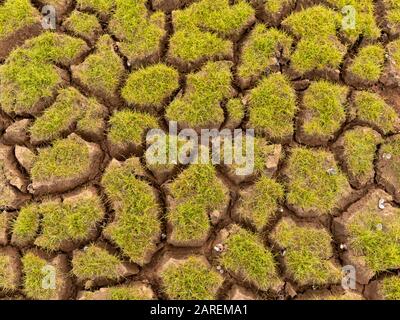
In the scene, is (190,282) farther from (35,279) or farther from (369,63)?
(369,63)

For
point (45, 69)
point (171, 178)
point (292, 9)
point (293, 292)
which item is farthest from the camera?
point (292, 9)

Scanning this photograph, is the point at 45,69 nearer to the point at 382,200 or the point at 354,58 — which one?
the point at 354,58

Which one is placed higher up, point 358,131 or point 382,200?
point 358,131

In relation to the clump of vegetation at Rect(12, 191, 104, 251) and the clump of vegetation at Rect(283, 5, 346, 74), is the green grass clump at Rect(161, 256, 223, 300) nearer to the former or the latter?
the clump of vegetation at Rect(12, 191, 104, 251)

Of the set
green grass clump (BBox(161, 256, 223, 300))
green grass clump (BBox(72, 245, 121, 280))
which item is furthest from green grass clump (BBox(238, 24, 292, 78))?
green grass clump (BBox(72, 245, 121, 280))

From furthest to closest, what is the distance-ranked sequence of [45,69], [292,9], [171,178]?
[292,9] → [45,69] → [171,178]

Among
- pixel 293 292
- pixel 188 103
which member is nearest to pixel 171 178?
pixel 188 103

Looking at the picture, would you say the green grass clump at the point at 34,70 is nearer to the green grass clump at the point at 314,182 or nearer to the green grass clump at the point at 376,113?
the green grass clump at the point at 314,182
